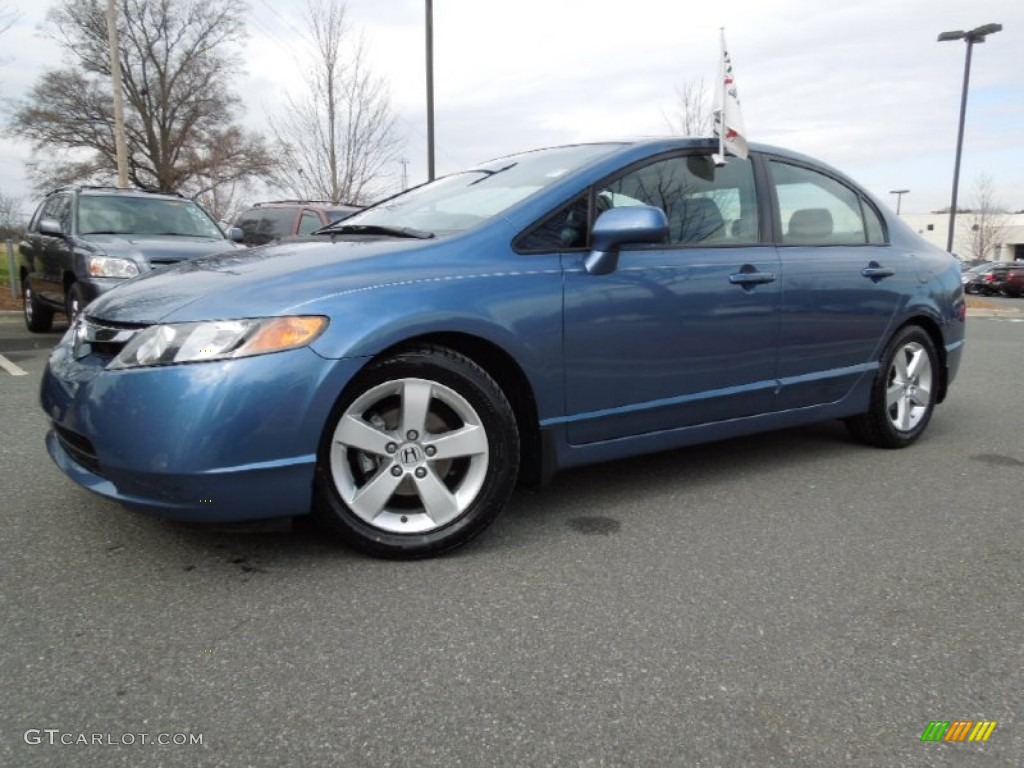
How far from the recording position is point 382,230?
3.29 metres

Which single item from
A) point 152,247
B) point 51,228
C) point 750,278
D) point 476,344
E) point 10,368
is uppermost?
point 51,228

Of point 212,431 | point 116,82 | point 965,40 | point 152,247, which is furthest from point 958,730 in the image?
point 965,40

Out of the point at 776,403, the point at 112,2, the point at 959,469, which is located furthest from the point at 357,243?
the point at 112,2

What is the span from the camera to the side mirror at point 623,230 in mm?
2969

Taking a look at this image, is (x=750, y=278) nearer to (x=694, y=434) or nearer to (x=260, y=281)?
(x=694, y=434)

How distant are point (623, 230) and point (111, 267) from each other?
18.7 feet

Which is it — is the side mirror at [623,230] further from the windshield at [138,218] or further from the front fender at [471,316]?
the windshield at [138,218]

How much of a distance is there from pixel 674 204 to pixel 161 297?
2.10 metres

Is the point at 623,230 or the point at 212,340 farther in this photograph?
the point at 623,230

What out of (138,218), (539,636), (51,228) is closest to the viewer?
Answer: (539,636)

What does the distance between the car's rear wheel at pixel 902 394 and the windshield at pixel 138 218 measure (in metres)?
6.35

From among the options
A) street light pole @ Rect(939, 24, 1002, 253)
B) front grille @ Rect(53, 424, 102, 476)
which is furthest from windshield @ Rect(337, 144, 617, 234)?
street light pole @ Rect(939, 24, 1002, 253)

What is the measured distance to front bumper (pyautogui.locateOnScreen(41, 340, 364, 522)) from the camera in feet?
7.78

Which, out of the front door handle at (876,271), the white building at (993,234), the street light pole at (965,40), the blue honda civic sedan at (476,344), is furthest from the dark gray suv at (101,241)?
the white building at (993,234)
